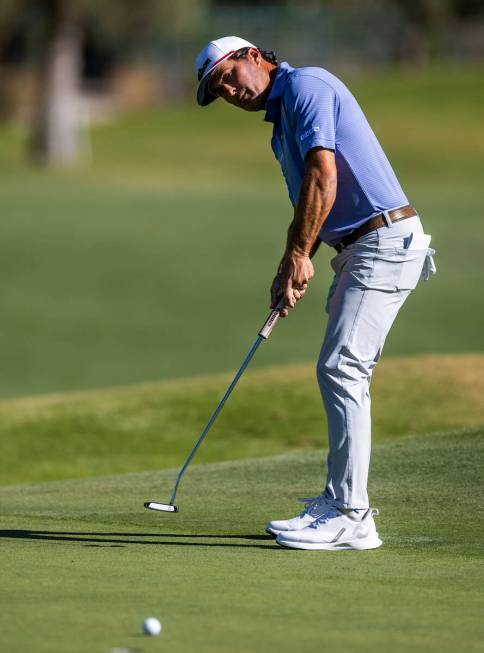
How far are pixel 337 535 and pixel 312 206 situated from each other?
1386 millimetres

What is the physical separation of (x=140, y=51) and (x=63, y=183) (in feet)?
80.7

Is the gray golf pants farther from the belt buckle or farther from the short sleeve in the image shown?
the short sleeve

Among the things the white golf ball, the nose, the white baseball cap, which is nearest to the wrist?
the nose

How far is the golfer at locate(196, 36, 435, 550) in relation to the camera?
19.6 ft

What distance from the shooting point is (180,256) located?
2719cm

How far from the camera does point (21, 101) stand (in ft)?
199

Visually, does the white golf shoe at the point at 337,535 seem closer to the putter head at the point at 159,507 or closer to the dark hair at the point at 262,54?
the putter head at the point at 159,507

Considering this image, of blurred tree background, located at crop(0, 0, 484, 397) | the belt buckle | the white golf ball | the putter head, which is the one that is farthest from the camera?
blurred tree background, located at crop(0, 0, 484, 397)

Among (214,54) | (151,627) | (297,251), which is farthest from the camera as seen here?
(214,54)

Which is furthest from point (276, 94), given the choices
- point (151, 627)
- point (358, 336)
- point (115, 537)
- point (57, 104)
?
point (57, 104)

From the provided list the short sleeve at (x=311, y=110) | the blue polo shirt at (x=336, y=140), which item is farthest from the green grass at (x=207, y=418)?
the short sleeve at (x=311, y=110)

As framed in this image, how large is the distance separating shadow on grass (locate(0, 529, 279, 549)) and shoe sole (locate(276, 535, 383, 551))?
11 centimetres

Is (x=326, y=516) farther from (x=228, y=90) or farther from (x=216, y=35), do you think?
(x=216, y=35)

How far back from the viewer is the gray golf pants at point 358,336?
5988 millimetres
